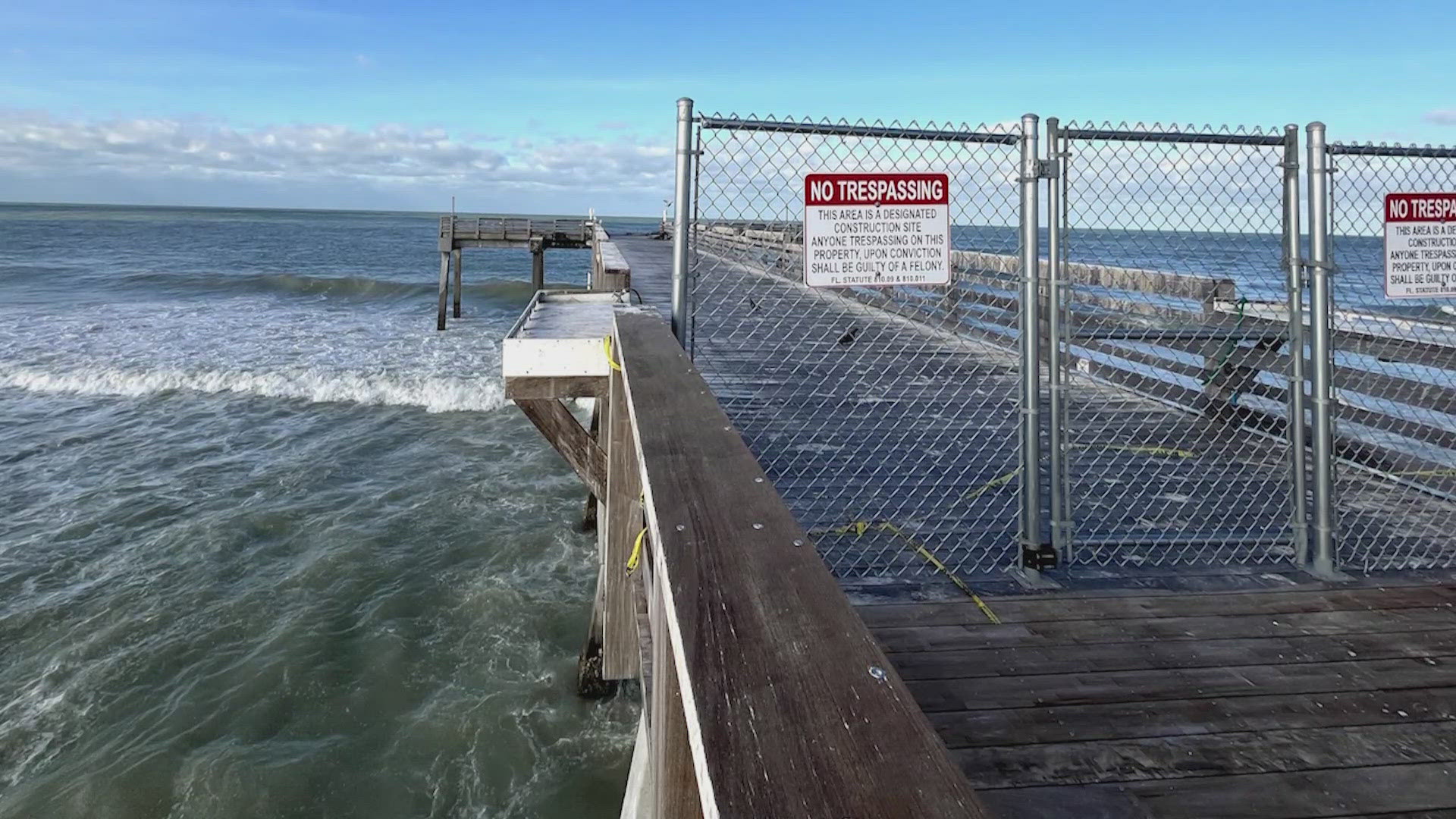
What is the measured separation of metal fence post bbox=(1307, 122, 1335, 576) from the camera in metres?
3.28

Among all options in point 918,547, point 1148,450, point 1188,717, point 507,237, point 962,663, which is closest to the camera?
point 1188,717

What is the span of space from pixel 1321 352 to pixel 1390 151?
0.88 meters

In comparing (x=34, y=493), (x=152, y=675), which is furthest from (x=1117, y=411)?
(x=34, y=493)

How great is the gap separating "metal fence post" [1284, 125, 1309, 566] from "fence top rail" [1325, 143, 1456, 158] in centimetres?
16

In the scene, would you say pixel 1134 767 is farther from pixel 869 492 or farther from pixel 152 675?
pixel 152 675

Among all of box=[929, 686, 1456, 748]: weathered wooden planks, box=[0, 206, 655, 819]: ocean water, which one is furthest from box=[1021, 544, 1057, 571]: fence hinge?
box=[0, 206, 655, 819]: ocean water

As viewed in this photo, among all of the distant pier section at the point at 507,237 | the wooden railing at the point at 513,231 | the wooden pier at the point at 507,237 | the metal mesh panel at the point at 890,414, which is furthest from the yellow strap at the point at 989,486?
the wooden railing at the point at 513,231

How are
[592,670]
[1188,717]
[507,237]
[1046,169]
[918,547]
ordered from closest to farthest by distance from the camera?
[1188,717], [1046,169], [918,547], [592,670], [507,237]

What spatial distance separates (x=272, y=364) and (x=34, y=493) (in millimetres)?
7913

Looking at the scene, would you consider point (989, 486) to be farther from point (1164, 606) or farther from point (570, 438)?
point (570, 438)

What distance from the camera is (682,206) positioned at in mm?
→ 3299

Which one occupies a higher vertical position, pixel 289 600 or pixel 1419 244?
pixel 1419 244

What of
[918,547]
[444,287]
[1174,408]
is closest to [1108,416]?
[1174,408]

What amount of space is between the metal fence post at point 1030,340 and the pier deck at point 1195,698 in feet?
1.09
